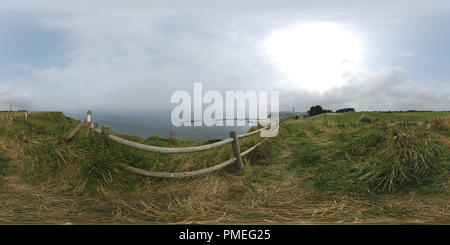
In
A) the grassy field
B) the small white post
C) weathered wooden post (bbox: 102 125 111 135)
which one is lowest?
the grassy field

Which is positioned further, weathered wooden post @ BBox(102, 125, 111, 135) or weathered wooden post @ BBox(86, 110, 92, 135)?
weathered wooden post @ BBox(86, 110, 92, 135)

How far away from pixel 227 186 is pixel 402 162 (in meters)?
2.89

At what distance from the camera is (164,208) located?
315cm

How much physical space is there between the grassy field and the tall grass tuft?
16 mm

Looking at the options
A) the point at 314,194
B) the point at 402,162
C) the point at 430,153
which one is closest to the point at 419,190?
the point at 402,162

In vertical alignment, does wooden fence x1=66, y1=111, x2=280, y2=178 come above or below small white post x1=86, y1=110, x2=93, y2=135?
below

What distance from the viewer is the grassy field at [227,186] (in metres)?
2.91

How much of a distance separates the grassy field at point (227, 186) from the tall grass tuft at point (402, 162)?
0.02m

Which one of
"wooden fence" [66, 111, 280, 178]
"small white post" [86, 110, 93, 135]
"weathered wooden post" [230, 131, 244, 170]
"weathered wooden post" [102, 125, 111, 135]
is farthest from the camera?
"weathered wooden post" [230, 131, 244, 170]

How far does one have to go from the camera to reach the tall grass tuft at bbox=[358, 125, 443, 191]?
13.0 ft

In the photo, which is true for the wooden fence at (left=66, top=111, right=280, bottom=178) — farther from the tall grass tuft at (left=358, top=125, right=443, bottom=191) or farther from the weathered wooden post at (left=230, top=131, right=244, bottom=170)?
the tall grass tuft at (left=358, top=125, right=443, bottom=191)

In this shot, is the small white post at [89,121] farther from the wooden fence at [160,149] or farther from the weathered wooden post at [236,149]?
the weathered wooden post at [236,149]

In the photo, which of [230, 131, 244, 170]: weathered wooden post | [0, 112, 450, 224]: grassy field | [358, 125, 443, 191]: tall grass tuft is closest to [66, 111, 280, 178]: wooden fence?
[230, 131, 244, 170]: weathered wooden post

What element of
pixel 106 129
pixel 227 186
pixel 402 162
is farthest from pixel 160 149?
pixel 402 162
